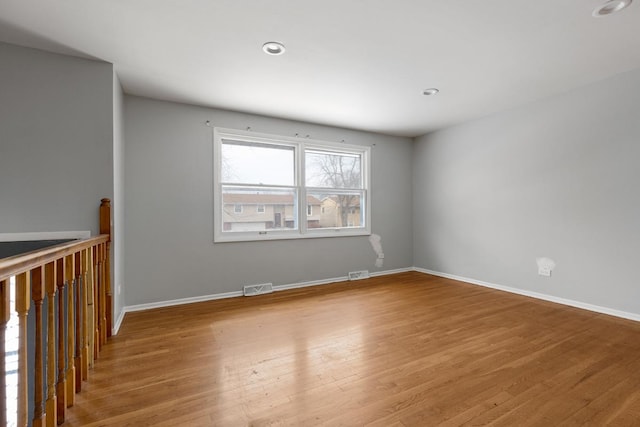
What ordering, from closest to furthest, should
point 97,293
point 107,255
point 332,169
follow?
1. point 97,293
2. point 107,255
3. point 332,169

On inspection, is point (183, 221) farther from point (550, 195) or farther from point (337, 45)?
point (550, 195)

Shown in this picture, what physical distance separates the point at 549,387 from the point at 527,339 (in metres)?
0.75

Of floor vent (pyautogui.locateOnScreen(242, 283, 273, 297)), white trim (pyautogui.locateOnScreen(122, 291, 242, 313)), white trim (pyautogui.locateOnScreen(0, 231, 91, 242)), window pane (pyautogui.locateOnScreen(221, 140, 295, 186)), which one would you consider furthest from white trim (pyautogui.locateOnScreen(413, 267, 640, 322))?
white trim (pyautogui.locateOnScreen(0, 231, 91, 242))

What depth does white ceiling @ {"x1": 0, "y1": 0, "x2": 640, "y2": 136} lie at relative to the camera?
197 centimetres

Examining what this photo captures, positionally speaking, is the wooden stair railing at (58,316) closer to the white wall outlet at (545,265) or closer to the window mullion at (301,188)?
the window mullion at (301,188)

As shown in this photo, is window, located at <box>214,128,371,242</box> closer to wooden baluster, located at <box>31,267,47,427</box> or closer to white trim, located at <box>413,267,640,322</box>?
white trim, located at <box>413,267,640,322</box>

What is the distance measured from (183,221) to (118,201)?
2.44ft

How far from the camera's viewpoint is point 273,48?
243 cm

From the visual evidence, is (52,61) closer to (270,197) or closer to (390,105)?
(270,197)

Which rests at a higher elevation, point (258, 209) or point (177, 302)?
point (258, 209)

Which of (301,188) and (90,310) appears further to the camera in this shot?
(301,188)

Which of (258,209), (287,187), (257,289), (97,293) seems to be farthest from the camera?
(287,187)

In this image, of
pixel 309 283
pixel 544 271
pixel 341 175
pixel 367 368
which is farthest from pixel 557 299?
pixel 341 175

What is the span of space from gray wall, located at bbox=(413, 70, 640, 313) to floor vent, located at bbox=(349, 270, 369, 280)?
A: 1255 mm
